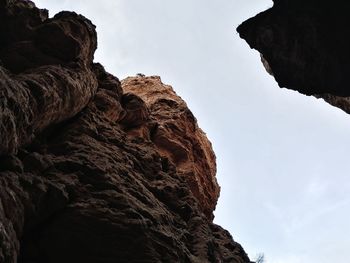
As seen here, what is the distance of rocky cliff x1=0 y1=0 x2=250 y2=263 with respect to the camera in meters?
13.5

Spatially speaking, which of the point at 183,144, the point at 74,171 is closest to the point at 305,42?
the point at 74,171

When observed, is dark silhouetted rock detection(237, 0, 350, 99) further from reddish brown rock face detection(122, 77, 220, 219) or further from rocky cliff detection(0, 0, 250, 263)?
reddish brown rock face detection(122, 77, 220, 219)

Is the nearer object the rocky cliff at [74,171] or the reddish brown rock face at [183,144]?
the rocky cliff at [74,171]

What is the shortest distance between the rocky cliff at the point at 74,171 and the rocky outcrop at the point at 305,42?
7859 millimetres

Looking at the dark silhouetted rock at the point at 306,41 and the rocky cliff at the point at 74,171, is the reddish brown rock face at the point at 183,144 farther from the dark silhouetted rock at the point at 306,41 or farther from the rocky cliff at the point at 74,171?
the dark silhouetted rock at the point at 306,41

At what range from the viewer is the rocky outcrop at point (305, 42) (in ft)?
61.4

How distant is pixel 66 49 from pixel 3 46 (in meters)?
2.83

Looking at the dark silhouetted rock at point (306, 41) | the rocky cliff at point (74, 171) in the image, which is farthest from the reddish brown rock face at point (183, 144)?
the dark silhouetted rock at point (306, 41)

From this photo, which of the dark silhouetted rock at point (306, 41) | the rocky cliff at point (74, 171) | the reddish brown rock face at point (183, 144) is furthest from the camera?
the reddish brown rock face at point (183, 144)

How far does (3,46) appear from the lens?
20.8 m

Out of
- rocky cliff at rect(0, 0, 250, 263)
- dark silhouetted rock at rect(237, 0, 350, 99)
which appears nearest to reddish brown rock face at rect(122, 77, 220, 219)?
rocky cliff at rect(0, 0, 250, 263)

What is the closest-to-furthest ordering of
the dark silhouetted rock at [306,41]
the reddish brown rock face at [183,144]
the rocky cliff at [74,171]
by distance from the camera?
the rocky cliff at [74,171] < the dark silhouetted rock at [306,41] < the reddish brown rock face at [183,144]

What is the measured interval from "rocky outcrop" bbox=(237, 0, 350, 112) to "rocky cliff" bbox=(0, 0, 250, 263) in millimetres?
7859

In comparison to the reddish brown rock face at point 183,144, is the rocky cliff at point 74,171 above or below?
below
